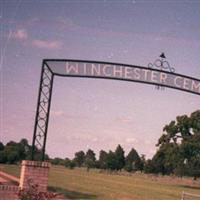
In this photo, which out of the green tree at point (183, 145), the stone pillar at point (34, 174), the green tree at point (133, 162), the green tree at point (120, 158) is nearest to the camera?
the stone pillar at point (34, 174)

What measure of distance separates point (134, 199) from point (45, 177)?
50.3ft

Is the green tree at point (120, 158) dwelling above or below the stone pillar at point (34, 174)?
above

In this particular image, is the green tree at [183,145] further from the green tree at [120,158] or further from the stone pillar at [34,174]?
the green tree at [120,158]

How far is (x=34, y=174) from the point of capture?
14.3 metres

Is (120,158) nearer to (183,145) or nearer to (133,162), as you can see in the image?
(133,162)

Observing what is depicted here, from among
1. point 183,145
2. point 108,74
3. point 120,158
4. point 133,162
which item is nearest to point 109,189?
point 108,74

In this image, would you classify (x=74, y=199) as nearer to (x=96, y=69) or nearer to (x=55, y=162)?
(x=96, y=69)

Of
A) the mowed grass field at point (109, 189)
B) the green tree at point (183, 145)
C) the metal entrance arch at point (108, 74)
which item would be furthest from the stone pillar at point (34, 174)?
the green tree at point (183, 145)

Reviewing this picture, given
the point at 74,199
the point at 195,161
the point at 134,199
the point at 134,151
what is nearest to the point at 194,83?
the point at 74,199

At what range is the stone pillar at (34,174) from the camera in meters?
14.3

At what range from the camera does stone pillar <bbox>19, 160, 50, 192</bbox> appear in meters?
14.3

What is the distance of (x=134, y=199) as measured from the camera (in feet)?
94.2

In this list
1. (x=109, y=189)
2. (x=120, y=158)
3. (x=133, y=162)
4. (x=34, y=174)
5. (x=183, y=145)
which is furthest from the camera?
(x=133, y=162)

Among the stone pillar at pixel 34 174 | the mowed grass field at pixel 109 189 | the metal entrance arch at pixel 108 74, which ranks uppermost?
the metal entrance arch at pixel 108 74
